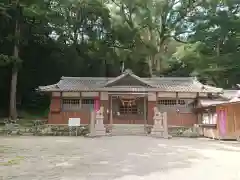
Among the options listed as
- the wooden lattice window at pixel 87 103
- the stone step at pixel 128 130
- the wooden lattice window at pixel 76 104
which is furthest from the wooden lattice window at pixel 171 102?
the wooden lattice window at pixel 76 104

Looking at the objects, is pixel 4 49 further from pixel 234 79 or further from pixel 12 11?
pixel 234 79

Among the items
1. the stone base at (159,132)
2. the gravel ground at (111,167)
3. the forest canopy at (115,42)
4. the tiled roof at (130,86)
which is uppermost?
the forest canopy at (115,42)

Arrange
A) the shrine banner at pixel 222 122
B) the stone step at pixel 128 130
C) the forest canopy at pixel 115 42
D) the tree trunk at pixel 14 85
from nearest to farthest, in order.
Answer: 1. the shrine banner at pixel 222 122
2. the stone step at pixel 128 130
3. the tree trunk at pixel 14 85
4. the forest canopy at pixel 115 42

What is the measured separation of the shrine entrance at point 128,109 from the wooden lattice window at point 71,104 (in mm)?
2611

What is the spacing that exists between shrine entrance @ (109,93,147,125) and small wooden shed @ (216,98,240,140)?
7118mm

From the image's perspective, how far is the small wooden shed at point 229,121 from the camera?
1621 cm

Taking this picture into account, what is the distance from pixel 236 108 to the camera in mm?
16406

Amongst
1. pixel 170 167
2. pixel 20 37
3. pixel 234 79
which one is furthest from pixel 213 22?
pixel 170 167

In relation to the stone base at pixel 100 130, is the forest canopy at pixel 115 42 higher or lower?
higher

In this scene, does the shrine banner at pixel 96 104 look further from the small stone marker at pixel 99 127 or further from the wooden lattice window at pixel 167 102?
the wooden lattice window at pixel 167 102

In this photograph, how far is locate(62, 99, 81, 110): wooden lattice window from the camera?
2277cm

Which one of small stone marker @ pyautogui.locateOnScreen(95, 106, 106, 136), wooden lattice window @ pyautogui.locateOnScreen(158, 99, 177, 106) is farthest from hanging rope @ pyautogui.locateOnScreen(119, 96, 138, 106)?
small stone marker @ pyautogui.locateOnScreen(95, 106, 106, 136)

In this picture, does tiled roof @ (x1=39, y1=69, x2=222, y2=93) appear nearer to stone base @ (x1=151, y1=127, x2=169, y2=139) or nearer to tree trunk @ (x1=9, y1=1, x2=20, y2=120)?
tree trunk @ (x1=9, y1=1, x2=20, y2=120)

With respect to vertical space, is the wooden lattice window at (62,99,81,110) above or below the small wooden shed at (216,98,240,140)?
above
